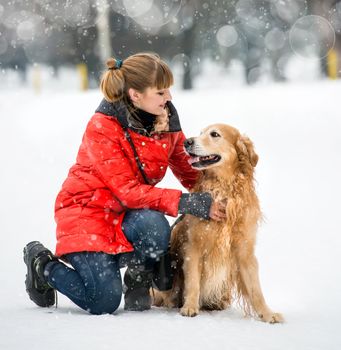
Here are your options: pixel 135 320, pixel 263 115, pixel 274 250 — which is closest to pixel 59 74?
pixel 263 115

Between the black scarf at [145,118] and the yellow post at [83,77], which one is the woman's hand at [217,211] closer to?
the black scarf at [145,118]

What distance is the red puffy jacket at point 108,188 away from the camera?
2.87m

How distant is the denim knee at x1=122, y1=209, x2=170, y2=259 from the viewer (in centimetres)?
290

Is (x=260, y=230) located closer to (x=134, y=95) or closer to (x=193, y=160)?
(x=193, y=160)

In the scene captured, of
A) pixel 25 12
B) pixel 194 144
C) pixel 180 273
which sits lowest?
pixel 180 273

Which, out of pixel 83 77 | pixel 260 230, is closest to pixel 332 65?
pixel 83 77

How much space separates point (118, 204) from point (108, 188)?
112 millimetres

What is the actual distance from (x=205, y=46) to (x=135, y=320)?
785 inches

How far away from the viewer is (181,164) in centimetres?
338

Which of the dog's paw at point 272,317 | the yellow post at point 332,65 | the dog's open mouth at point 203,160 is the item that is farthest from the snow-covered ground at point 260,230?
the yellow post at point 332,65

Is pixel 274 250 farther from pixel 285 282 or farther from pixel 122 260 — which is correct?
pixel 122 260

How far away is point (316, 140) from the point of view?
9.12 m

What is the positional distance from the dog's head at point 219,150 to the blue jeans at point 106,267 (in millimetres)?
436

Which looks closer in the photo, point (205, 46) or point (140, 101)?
point (140, 101)
